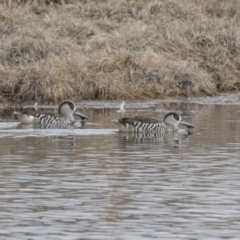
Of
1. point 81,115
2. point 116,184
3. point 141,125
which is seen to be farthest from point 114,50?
point 116,184

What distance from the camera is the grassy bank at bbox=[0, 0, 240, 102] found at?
24547 mm

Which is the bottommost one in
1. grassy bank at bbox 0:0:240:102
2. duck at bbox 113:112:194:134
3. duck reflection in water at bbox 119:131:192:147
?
duck reflection in water at bbox 119:131:192:147

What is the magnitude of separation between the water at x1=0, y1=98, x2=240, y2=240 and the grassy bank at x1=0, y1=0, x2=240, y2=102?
15.0ft

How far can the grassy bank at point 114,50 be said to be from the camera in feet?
80.5

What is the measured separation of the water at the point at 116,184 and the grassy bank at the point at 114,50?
15.0 feet

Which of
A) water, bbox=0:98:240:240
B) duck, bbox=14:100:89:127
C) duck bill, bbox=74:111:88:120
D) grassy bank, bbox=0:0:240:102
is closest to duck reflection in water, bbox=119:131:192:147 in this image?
water, bbox=0:98:240:240

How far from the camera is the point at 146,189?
1248 centimetres

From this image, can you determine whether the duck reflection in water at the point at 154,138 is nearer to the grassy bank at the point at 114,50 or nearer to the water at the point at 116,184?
the water at the point at 116,184

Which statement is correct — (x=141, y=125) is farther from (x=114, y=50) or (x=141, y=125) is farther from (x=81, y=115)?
(x=114, y=50)

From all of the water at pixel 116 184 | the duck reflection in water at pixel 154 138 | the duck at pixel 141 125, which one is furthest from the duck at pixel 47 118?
the duck reflection in water at pixel 154 138

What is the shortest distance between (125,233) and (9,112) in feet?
41.2

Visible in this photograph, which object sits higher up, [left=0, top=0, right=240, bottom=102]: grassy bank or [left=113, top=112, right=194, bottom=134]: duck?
[left=0, top=0, right=240, bottom=102]: grassy bank

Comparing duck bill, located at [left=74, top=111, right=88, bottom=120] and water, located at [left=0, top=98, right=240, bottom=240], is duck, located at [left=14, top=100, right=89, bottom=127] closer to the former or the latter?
duck bill, located at [left=74, top=111, right=88, bottom=120]

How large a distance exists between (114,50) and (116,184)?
1437 centimetres
